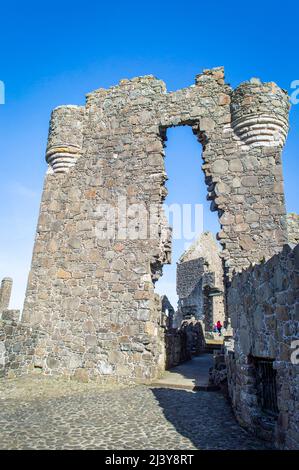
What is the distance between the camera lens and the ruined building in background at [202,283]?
21812 mm

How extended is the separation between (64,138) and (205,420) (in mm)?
8811

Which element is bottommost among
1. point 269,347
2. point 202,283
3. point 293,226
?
point 269,347

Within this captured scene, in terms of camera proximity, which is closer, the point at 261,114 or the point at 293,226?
the point at 261,114

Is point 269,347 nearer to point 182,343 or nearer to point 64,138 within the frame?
point 182,343

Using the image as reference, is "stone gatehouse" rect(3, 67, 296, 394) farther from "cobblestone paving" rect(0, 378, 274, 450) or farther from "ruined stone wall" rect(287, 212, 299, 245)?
"cobblestone paving" rect(0, 378, 274, 450)

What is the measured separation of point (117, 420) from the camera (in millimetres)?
4906

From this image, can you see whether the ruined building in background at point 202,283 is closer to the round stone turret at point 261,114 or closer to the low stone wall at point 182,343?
the low stone wall at point 182,343

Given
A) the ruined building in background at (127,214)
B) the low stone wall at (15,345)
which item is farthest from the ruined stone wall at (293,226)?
the low stone wall at (15,345)

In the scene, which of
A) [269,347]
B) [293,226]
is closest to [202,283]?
[293,226]

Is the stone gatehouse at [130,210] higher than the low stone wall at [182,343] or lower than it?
higher

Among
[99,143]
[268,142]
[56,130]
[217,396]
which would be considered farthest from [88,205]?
[217,396]

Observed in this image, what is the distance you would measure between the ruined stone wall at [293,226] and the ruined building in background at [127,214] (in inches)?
4.4

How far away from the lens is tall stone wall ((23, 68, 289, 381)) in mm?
8469

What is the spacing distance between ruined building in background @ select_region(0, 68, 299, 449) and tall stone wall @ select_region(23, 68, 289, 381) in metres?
0.03
